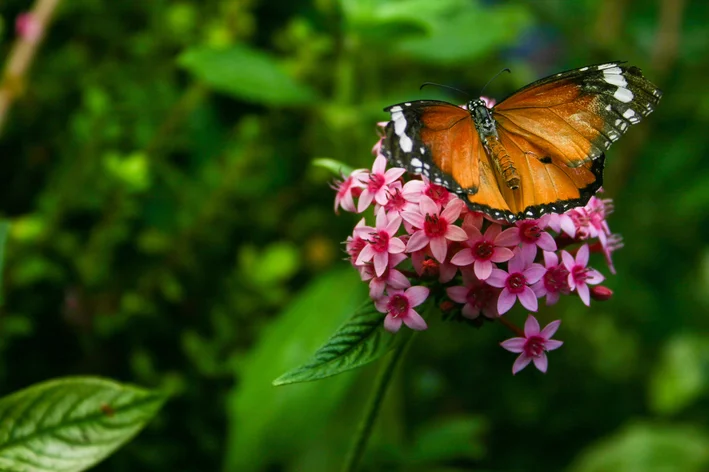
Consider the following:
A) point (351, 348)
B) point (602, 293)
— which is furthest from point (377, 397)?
point (602, 293)

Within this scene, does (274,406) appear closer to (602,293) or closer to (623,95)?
(602,293)

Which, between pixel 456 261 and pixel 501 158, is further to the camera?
pixel 501 158

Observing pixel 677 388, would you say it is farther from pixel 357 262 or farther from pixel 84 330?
pixel 84 330

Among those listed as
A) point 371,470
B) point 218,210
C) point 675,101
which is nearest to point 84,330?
point 218,210

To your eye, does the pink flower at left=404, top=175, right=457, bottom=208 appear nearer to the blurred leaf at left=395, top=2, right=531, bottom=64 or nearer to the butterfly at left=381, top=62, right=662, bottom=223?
the butterfly at left=381, top=62, right=662, bottom=223

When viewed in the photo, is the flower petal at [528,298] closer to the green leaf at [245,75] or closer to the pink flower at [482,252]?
the pink flower at [482,252]

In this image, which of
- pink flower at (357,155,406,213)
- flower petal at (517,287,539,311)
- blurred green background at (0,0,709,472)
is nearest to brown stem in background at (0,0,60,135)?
blurred green background at (0,0,709,472)

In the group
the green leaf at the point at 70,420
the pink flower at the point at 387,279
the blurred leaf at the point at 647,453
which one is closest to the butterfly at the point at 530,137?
the pink flower at the point at 387,279
